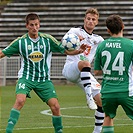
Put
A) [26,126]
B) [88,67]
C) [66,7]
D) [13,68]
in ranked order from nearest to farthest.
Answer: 1. [88,67]
2. [26,126]
3. [13,68]
4. [66,7]

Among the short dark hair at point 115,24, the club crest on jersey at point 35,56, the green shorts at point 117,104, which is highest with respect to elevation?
the short dark hair at point 115,24

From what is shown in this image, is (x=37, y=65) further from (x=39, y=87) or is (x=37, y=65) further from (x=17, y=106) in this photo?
(x=17, y=106)

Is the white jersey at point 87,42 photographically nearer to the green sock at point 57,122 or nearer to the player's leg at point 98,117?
the player's leg at point 98,117

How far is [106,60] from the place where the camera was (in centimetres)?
901

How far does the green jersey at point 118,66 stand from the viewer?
891cm

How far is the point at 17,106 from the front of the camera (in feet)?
33.3

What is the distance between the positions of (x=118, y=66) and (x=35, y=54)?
6.40ft

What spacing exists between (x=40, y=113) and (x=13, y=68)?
12473 mm

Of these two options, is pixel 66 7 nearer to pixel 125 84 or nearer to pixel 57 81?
pixel 57 81

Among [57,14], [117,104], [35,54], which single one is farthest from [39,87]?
[57,14]

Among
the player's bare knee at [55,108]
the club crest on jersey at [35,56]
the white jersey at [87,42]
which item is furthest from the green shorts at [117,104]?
the white jersey at [87,42]

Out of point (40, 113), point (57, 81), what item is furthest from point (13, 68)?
point (40, 113)

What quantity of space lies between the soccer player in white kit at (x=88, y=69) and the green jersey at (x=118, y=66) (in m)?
2.27

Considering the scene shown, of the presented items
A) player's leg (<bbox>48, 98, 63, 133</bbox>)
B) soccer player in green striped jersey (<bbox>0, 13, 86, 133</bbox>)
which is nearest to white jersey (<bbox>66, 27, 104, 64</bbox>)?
soccer player in green striped jersey (<bbox>0, 13, 86, 133</bbox>)
